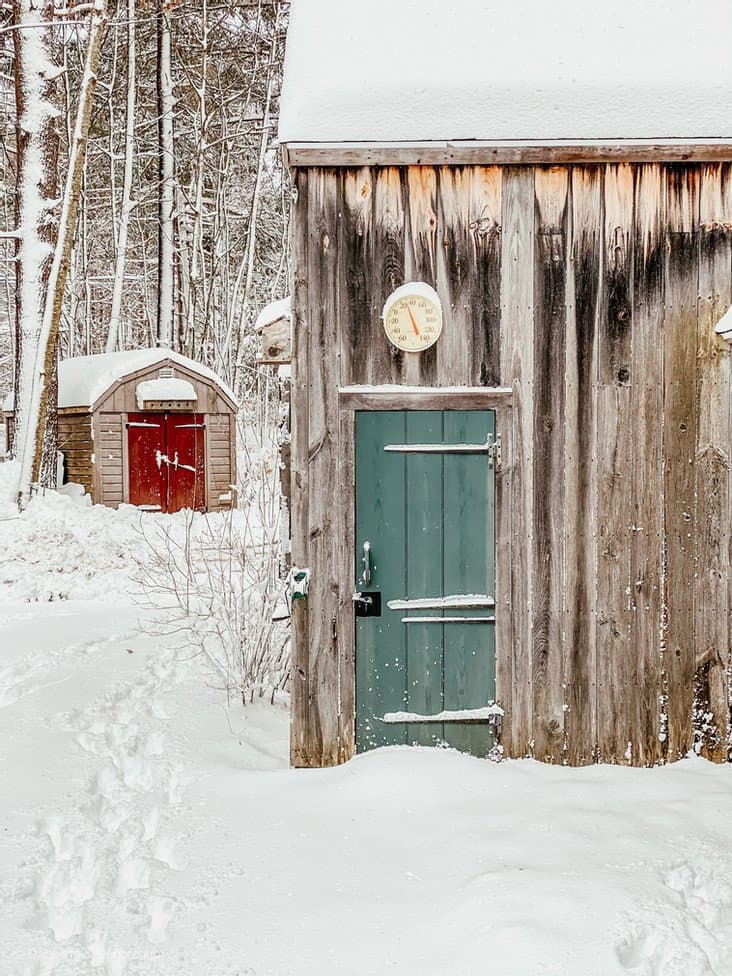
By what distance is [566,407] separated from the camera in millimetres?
4730

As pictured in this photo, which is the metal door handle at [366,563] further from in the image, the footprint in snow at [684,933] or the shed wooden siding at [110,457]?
the shed wooden siding at [110,457]

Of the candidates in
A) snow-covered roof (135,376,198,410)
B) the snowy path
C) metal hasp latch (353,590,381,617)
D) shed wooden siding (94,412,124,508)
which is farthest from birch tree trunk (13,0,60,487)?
metal hasp latch (353,590,381,617)

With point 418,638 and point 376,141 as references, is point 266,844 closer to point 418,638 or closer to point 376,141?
point 418,638

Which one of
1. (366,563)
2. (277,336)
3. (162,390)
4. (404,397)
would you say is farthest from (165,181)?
(366,563)

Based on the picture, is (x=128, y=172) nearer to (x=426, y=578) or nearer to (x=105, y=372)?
(x=105, y=372)

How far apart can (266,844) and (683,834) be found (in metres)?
1.80

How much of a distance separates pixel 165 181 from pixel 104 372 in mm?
4351

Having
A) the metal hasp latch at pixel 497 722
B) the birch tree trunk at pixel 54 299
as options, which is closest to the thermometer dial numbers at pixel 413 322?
the metal hasp latch at pixel 497 722

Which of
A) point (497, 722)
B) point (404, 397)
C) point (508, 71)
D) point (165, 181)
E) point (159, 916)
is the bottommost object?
point (159, 916)

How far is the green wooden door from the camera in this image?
470cm

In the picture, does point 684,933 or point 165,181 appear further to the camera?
point 165,181

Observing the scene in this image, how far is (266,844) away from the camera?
12.7 ft

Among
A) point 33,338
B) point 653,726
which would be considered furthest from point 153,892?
point 33,338

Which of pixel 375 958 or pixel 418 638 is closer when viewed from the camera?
pixel 375 958
